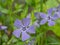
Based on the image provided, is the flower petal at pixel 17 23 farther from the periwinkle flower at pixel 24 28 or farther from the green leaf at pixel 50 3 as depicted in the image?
the green leaf at pixel 50 3

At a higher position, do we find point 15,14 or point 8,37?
point 15,14

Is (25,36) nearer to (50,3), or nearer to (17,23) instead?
(17,23)

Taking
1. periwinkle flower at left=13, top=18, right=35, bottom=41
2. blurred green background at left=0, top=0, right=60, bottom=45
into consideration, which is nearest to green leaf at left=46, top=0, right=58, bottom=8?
blurred green background at left=0, top=0, right=60, bottom=45

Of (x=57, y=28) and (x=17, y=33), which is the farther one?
(x=57, y=28)

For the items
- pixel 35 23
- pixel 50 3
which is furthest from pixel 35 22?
pixel 50 3

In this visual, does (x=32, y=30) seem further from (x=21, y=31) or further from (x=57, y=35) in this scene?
(x=57, y=35)

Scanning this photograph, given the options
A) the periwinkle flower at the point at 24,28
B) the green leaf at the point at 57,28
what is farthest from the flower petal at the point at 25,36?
the green leaf at the point at 57,28

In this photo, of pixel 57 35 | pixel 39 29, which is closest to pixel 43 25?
pixel 39 29

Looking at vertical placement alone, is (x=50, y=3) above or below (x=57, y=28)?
above
